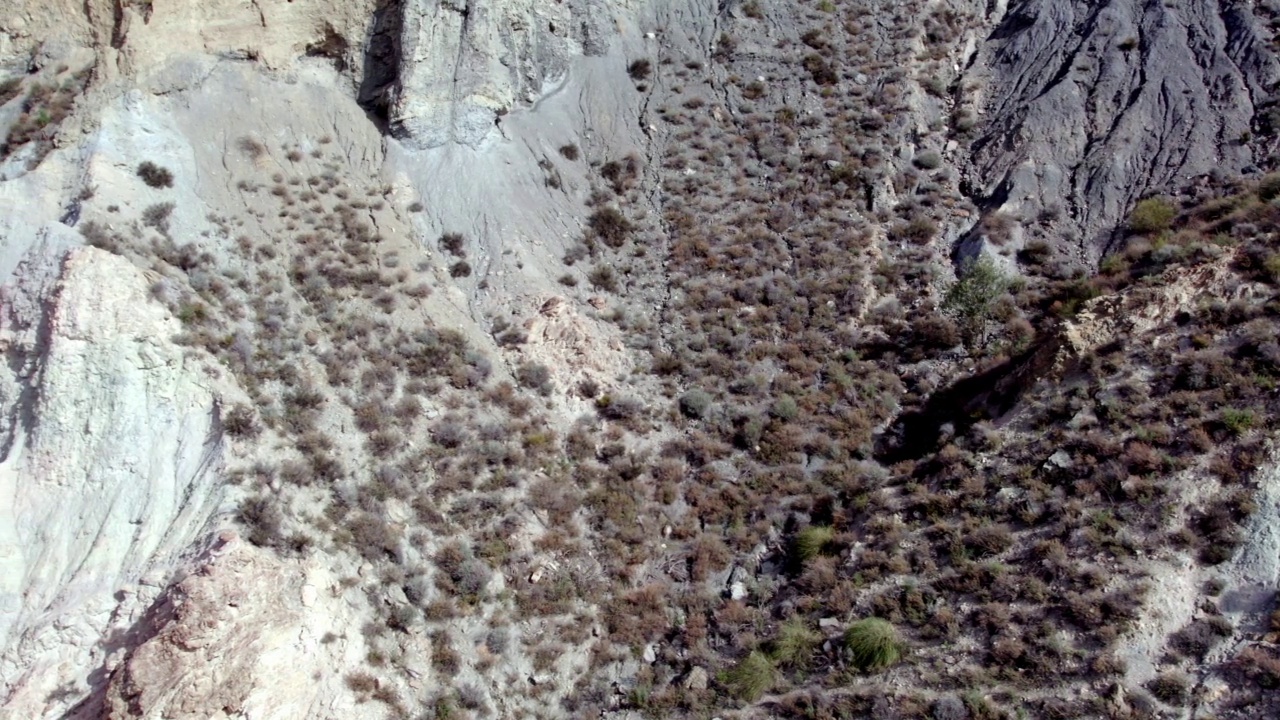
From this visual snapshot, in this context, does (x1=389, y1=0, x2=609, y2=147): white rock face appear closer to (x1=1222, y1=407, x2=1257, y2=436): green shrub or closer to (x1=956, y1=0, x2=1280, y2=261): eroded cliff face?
(x1=956, y1=0, x2=1280, y2=261): eroded cliff face

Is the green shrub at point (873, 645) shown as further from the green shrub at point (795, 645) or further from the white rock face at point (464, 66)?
the white rock face at point (464, 66)

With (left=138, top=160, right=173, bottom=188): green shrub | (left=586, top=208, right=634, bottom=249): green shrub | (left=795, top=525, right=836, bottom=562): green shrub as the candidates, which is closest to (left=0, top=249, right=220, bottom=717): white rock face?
(left=138, top=160, right=173, bottom=188): green shrub

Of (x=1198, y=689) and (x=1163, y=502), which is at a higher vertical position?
(x=1163, y=502)

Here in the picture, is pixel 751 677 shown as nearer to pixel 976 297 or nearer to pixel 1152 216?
pixel 976 297

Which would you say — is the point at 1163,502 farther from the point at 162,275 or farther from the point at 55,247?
the point at 55,247

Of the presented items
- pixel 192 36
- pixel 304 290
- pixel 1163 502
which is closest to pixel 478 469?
pixel 304 290

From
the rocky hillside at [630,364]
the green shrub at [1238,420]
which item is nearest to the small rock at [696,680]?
the rocky hillside at [630,364]

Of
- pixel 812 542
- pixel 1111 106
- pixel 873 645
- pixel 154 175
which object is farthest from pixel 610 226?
pixel 1111 106
